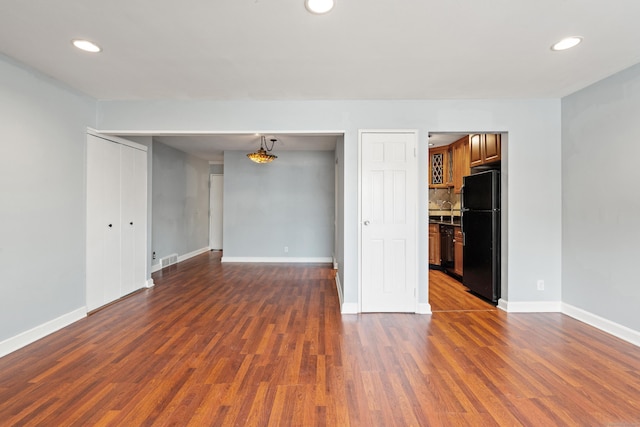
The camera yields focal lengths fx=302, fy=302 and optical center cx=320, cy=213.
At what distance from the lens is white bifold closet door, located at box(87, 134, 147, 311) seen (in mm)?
3498

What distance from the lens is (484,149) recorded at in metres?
4.20

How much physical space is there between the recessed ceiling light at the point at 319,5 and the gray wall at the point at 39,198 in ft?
8.54

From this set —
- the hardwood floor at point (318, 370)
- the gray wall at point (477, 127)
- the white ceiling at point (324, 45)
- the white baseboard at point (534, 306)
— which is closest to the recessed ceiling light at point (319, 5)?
the white ceiling at point (324, 45)

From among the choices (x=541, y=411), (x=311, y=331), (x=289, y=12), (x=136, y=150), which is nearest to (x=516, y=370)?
(x=541, y=411)

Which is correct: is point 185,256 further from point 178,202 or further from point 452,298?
point 452,298

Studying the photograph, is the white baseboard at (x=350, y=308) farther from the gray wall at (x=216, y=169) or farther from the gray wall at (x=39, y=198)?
the gray wall at (x=216, y=169)

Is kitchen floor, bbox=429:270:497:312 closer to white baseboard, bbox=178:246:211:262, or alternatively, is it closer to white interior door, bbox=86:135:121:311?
white interior door, bbox=86:135:121:311

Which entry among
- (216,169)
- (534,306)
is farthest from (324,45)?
(216,169)

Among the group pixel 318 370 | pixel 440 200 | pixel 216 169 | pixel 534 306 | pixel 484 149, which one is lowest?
pixel 318 370

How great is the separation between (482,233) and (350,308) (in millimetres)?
2025

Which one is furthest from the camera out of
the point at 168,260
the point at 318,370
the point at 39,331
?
the point at 168,260

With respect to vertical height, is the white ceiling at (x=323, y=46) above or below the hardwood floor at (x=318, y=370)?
above

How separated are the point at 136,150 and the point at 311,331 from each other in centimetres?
347

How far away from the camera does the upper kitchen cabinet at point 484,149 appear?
3922 mm
